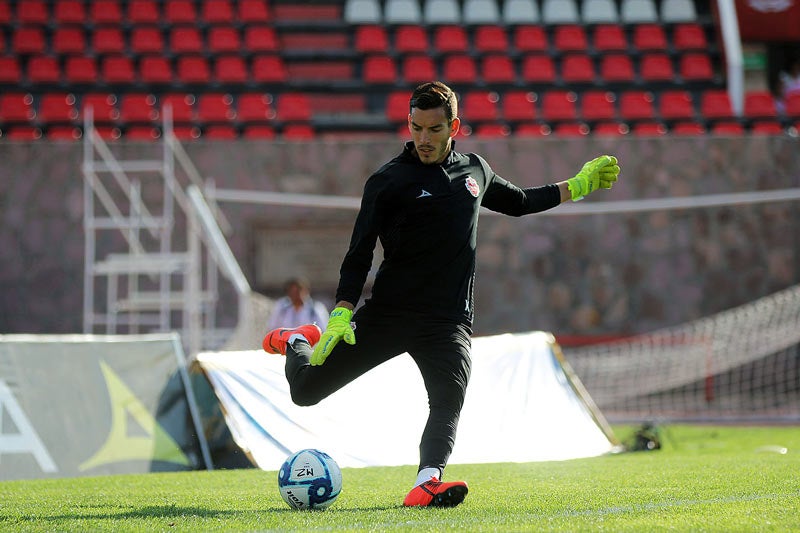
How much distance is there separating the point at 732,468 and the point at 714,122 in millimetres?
13088

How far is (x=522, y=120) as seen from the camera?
18.1m

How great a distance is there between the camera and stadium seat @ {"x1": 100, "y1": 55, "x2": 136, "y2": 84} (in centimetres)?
1914

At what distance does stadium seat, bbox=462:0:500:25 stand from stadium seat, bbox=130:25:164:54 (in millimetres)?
5987

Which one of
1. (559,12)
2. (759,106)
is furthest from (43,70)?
(759,106)

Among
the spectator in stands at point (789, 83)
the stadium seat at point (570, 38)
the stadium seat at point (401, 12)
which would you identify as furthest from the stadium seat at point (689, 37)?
the stadium seat at point (401, 12)

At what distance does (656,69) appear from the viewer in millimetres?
20328

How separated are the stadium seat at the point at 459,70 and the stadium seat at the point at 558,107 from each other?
1.52 metres

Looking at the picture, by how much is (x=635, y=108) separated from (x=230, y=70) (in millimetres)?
7176

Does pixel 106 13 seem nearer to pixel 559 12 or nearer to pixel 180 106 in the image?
pixel 180 106

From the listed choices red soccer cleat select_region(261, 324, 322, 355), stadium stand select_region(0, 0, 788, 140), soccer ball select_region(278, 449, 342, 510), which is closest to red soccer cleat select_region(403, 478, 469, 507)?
soccer ball select_region(278, 449, 342, 510)

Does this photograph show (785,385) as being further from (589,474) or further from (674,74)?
(589,474)

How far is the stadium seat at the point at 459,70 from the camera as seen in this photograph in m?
19.4

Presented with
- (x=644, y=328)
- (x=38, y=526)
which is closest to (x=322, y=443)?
(x=38, y=526)

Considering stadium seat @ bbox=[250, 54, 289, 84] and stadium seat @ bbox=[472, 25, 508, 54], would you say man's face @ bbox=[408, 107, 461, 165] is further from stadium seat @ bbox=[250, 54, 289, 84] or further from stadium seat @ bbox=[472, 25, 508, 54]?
stadium seat @ bbox=[472, 25, 508, 54]
